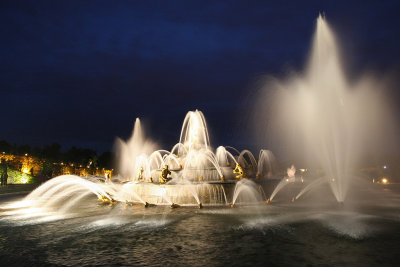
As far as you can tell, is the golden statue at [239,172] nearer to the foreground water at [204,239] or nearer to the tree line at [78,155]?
the foreground water at [204,239]

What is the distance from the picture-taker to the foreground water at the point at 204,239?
8.81 metres

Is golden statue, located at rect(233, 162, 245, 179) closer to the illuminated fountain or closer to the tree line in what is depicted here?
the illuminated fountain

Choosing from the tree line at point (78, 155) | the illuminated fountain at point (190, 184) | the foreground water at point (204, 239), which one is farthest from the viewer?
the tree line at point (78, 155)

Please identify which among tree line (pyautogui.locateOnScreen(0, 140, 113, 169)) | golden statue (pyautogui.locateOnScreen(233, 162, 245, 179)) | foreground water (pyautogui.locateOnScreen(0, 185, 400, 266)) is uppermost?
tree line (pyautogui.locateOnScreen(0, 140, 113, 169))

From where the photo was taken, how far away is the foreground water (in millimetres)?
8812

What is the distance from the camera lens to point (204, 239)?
36.9 ft

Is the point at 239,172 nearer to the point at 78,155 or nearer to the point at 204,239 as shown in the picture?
the point at 204,239

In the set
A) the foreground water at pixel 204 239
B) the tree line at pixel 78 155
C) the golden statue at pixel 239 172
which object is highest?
the tree line at pixel 78 155

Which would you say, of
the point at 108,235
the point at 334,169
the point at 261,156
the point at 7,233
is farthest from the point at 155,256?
the point at 261,156

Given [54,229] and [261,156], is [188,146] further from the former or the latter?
[54,229]

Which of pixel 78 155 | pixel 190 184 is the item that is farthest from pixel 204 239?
pixel 78 155

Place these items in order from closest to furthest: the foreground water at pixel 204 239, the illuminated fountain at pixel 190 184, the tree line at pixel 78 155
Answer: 1. the foreground water at pixel 204 239
2. the illuminated fountain at pixel 190 184
3. the tree line at pixel 78 155

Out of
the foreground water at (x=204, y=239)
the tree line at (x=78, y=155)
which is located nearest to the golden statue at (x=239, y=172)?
the foreground water at (x=204, y=239)

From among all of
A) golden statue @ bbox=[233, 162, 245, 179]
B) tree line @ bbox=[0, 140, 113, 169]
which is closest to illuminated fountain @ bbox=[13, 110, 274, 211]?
golden statue @ bbox=[233, 162, 245, 179]
